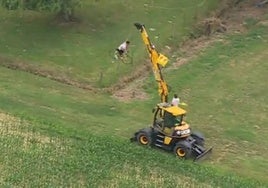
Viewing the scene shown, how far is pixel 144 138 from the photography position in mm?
32312

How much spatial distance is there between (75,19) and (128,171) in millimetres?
23065

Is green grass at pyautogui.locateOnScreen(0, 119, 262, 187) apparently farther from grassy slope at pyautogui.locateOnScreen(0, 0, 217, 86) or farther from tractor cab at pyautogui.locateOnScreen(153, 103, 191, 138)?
grassy slope at pyautogui.locateOnScreen(0, 0, 217, 86)

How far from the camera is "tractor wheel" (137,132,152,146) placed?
32.2 meters

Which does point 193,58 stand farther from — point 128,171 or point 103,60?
point 128,171

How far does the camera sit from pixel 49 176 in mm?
26609

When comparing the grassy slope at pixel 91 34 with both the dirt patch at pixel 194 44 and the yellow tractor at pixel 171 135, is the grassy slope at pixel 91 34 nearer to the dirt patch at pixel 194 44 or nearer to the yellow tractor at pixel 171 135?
the dirt patch at pixel 194 44

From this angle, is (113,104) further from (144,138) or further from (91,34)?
(91,34)

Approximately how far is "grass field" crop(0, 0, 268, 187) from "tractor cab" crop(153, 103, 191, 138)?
3.62 feet

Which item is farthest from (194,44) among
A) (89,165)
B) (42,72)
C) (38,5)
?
(89,165)

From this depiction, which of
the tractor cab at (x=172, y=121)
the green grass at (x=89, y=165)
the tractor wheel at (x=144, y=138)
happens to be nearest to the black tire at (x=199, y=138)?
the tractor cab at (x=172, y=121)

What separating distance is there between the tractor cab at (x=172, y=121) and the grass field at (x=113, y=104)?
110cm

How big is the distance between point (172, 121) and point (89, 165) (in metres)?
5.16

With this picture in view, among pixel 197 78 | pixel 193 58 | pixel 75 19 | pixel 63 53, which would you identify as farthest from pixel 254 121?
pixel 75 19

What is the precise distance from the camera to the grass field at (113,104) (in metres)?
28.5
